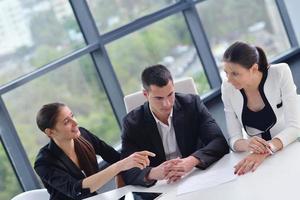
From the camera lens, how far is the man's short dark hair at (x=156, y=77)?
234cm

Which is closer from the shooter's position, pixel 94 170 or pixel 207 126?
pixel 207 126

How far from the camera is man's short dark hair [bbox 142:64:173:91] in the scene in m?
2.34

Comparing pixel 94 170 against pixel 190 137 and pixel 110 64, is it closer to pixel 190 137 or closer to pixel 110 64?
pixel 190 137

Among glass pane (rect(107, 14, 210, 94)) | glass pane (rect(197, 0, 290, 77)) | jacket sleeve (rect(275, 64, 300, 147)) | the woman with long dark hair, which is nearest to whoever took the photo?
jacket sleeve (rect(275, 64, 300, 147))

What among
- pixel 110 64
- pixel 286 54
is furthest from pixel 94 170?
pixel 286 54

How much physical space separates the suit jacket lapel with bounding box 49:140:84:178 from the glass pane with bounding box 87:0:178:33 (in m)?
1.76

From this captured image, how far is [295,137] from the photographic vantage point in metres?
2.11

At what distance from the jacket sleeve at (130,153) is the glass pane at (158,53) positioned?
1.62 metres

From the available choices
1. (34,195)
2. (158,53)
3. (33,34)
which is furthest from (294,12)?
(34,195)

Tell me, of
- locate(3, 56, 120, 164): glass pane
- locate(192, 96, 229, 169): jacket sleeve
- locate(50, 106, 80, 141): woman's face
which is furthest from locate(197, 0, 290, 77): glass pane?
locate(50, 106, 80, 141): woman's face

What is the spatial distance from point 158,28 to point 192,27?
0.37 metres

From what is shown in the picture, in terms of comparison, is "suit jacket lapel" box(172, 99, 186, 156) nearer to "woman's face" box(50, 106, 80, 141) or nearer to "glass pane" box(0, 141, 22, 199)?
"woman's face" box(50, 106, 80, 141)

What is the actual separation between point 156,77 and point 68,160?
693 millimetres

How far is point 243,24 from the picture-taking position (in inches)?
188
